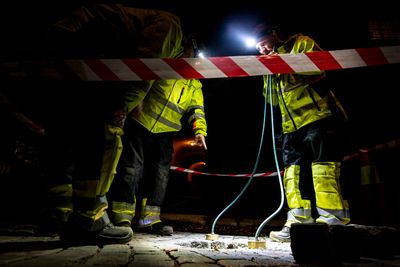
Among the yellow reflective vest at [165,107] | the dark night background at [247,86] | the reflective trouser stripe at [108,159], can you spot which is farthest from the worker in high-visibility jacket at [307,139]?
the dark night background at [247,86]

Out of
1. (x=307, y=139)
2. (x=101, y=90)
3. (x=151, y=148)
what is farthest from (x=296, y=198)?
(x=101, y=90)

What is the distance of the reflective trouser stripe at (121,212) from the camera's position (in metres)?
2.89

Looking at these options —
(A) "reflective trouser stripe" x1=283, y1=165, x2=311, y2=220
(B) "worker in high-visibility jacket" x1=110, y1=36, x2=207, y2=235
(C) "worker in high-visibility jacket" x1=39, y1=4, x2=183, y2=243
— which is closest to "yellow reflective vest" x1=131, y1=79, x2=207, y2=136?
(B) "worker in high-visibility jacket" x1=110, y1=36, x2=207, y2=235

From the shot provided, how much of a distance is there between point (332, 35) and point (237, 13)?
106 inches

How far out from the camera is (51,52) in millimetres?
2209

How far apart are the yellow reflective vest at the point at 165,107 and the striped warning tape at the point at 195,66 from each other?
1047 millimetres

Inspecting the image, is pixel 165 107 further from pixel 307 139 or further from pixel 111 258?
pixel 111 258

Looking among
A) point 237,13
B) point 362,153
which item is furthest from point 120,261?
point 237,13

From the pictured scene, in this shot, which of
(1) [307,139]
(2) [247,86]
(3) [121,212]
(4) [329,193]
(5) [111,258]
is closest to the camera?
(5) [111,258]

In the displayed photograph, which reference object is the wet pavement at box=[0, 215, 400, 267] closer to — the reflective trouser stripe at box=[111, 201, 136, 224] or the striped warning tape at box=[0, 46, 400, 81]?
the reflective trouser stripe at box=[111, 201, 136, 224]

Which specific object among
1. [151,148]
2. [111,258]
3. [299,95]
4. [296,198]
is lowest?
[111,258]

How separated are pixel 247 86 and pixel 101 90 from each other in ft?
19.4

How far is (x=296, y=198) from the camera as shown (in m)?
3.15

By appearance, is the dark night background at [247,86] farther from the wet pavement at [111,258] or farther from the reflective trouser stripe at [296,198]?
the wet pavement at [111,258]
